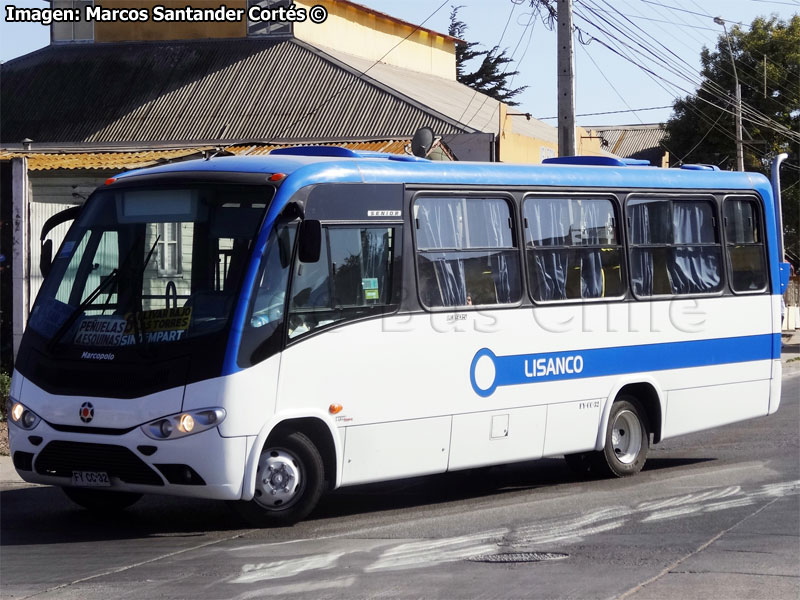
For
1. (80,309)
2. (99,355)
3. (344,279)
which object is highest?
(344,279)

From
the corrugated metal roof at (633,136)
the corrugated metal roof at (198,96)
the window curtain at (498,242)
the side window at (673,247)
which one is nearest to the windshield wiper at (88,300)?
the window curtain at (498,242)

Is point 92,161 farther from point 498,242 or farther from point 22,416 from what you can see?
point 22,416

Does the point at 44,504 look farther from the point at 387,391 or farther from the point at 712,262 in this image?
the point at 712,262

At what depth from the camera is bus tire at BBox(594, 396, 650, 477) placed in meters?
11.6

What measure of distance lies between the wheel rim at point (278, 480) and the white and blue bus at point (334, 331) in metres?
0.02

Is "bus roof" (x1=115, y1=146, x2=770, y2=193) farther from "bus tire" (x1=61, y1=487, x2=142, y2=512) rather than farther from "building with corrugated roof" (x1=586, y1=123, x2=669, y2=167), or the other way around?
"building with corrugated roof" (x1=586, y1=123, x2=669, y2=167)

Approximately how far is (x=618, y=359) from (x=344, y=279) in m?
3.40

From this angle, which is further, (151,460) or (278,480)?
(278,480)

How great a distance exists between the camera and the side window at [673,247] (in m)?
11.9

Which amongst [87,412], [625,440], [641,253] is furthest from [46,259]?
[625,440]

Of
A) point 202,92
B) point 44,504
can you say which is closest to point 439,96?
point 202,92

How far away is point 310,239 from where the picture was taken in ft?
28.8

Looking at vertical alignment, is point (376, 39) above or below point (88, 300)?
above

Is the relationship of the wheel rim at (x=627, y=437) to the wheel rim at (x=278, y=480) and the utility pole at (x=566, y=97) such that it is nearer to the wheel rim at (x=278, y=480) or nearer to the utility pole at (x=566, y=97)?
the wheel rim at (x=278, y=480)
